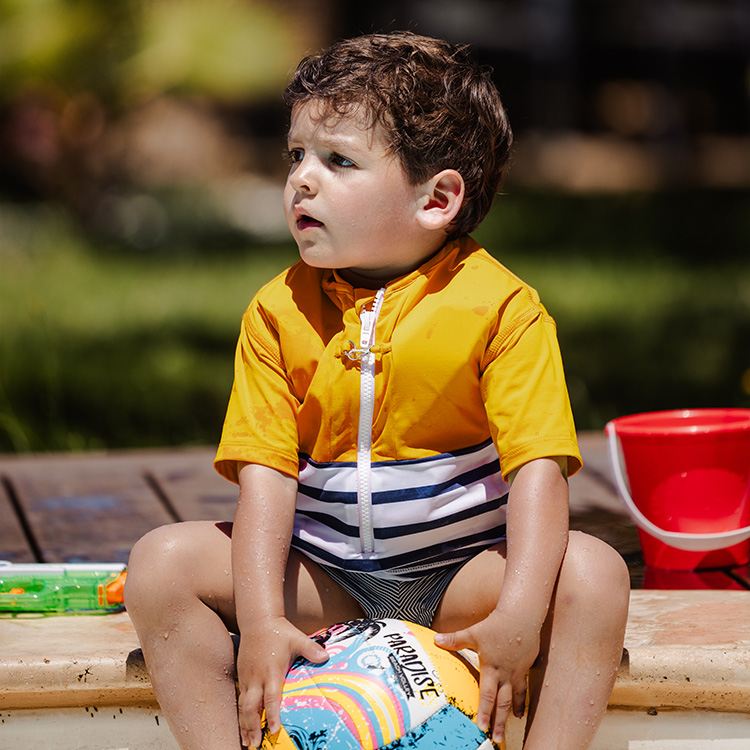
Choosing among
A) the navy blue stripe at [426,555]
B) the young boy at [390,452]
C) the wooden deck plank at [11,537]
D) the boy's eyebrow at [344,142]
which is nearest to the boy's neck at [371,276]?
the young boy at [390,452]

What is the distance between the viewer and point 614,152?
14.9m

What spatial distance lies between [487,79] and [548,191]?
11.4 metres

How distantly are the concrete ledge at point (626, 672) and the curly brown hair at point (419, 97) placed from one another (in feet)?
2.81

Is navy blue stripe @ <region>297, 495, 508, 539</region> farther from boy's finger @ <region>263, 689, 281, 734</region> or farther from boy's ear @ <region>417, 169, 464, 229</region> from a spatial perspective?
boy's ear @ <region>417, 169, 464, 229</region>

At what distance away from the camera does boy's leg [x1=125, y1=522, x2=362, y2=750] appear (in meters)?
2.01

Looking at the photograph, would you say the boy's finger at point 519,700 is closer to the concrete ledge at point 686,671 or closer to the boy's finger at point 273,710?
the concrete ledge at point 686,671

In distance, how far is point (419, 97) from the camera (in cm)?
204

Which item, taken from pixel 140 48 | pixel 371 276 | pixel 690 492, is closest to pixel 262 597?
pixel 371 276

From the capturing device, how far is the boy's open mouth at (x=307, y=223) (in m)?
2.07

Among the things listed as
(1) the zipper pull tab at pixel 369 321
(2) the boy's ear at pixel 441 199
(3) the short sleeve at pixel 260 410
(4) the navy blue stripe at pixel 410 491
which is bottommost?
(4) the navy blue stripe at pixel 410 491

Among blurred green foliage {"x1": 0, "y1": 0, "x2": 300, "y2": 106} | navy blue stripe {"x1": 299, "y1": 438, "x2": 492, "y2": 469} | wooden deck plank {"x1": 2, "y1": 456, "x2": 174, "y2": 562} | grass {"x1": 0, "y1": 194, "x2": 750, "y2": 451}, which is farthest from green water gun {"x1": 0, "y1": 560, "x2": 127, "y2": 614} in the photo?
blurred green foliage {"x1": 0, "y1": 0, "x2": 300, "y2": 106}

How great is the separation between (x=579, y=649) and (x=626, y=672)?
21 cm

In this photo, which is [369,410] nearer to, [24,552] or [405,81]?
[405,81]

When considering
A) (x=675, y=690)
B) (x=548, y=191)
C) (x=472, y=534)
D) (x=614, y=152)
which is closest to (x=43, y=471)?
(x=472, y=534)
